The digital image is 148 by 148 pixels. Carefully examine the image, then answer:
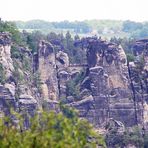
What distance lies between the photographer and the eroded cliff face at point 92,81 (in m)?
93.1

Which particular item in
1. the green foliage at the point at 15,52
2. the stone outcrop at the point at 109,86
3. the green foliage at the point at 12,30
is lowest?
the stone outcrop at the point at 109,86

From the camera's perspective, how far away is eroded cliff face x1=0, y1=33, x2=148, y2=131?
3666 inches

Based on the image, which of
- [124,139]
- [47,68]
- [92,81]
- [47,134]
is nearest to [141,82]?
[92,81]

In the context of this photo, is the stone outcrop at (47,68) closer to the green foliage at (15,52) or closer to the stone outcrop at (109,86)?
the green foliage at (15,52)

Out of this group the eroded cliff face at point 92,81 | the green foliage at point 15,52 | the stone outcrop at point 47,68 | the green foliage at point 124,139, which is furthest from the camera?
the stone outcrop at point 47,68

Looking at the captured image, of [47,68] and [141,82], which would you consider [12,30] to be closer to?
[47,68]

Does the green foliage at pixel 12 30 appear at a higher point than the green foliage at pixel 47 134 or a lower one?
lower

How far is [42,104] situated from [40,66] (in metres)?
6.98

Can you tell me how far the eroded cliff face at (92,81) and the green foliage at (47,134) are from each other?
55.4 meters

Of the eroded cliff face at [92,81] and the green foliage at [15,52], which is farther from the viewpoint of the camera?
the green foliage at [15,52]

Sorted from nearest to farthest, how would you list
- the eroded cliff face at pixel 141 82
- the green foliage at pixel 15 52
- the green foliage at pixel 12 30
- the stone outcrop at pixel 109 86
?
the stone outcrop at pixel 109 86
the eroded cliff face at pixel 141 82
the green foliage at pixel 15 52
the green foliage at pixel 12 30

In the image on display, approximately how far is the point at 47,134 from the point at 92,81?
62264 mm

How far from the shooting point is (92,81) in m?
95.2

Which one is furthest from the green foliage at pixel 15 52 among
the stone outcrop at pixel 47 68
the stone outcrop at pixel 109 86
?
the stone outcrop at pixel 109 86
